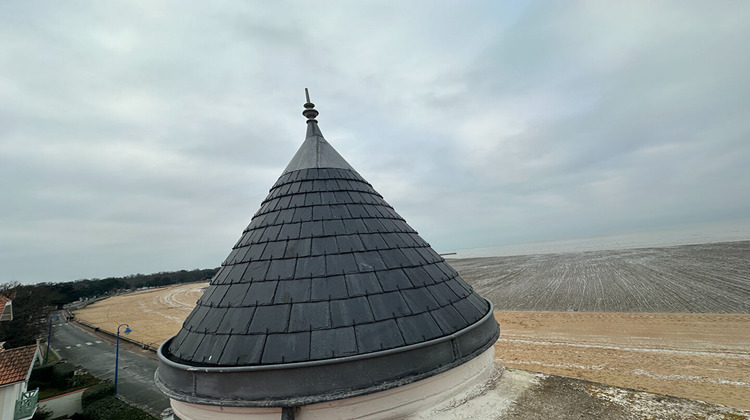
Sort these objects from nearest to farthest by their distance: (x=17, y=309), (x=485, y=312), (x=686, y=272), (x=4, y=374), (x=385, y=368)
Answer: (x=385, y=368) < (x=485, y=312) < (x=4, y=374) < (x=17, y=309) < (x=686, y=272)

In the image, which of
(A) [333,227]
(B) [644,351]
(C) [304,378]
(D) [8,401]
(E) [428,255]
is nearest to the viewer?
(C) [304,378]

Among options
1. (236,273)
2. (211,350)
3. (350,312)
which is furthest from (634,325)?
(211,350)

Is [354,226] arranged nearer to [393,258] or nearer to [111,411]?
[393,258]

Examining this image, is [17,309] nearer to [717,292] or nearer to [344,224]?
[344,224]

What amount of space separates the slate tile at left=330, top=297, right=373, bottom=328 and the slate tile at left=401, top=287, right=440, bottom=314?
609 millimetres

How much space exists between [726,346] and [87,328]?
197ft

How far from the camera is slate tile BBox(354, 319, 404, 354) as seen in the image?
3.45m

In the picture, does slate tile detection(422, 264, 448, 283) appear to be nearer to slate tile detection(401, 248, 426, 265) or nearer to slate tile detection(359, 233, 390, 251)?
slate tile detection(401, 248, 426, 265)

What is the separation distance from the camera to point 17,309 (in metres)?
26.3

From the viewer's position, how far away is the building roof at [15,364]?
36.8ft

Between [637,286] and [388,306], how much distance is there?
4051 centimetres

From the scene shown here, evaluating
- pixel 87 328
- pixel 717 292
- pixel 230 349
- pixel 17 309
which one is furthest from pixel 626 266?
pixel 87 328

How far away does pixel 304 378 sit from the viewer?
127 inches

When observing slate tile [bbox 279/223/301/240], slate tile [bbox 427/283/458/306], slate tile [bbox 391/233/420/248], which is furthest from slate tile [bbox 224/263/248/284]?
slate tile [bbox 427/283/458/306]
